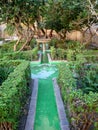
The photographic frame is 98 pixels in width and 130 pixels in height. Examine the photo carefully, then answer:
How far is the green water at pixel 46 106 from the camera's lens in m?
6.36

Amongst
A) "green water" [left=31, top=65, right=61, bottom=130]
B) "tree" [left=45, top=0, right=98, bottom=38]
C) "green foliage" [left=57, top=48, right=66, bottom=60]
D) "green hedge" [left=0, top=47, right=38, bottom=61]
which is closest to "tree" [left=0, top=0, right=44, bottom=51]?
"tree" [left=45, top=0, right=98, bottom=38]

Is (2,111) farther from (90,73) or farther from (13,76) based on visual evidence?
(90,73)

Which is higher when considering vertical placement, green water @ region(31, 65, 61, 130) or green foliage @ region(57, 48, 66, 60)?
green foliage @ region(57, 48, 66, 60)

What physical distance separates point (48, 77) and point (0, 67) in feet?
9.41

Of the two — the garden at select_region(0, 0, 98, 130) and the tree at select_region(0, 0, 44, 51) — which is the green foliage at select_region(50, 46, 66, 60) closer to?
the garden at select_region(0, 0, 98, 130)

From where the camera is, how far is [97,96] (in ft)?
16.8

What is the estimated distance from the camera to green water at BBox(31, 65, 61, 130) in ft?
20.9

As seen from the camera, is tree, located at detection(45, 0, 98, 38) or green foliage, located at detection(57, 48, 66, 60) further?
tree, located at detection(45, 0, 98, 38)

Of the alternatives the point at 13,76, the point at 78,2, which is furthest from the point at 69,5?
the point at 13,76

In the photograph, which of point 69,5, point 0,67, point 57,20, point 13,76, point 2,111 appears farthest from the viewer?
point 57,20

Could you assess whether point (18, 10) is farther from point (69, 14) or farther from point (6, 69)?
point (6, 69)

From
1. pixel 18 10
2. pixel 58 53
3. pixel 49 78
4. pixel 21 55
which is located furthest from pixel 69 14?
pixel 49 78

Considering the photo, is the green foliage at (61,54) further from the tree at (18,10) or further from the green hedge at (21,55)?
the tree at (18,10)

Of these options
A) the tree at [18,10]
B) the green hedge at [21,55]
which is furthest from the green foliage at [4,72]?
the tree at [18,10]
